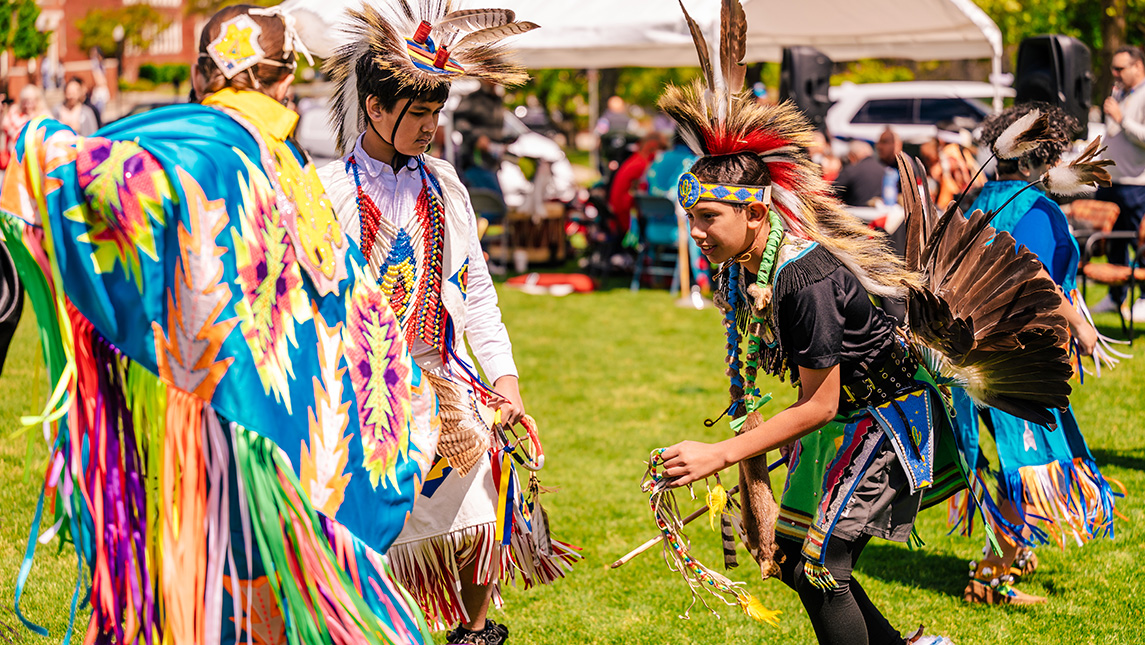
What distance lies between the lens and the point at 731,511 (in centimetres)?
278

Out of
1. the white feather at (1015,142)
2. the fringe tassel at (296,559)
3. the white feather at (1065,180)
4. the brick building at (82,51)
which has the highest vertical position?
the white feather at (1015,142)

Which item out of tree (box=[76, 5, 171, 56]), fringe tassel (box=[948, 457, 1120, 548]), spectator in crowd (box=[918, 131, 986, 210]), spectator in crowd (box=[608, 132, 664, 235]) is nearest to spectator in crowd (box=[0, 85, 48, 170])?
spectator in crowd (box=[608, 132, 664, 235])

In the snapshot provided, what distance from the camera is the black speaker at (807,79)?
9.41 metres

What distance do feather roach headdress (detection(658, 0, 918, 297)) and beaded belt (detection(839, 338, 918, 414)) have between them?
6.0 inches

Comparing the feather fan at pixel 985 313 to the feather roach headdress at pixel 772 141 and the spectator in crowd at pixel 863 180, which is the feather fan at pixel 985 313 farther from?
the spectator in crowd at pixel 863 180

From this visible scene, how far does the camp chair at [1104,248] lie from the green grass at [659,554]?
531 millimetres

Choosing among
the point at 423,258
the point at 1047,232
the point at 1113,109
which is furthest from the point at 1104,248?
the point at 423,258

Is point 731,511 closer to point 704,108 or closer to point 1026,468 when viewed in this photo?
point 704,108

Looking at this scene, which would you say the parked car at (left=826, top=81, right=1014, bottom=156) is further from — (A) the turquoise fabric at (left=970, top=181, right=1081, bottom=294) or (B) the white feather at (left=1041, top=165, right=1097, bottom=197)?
(B) the white feather at (left=1041, top=165, right=1097, bottom=197)

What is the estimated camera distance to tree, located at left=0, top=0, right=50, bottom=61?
1187 cm

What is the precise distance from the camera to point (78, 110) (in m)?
11.5

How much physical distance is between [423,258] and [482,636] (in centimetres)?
98

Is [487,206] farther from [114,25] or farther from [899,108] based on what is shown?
[114,25]

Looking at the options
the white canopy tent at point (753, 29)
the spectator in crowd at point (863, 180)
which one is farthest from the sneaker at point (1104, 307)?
the white canopy tent at point (753, 29)
